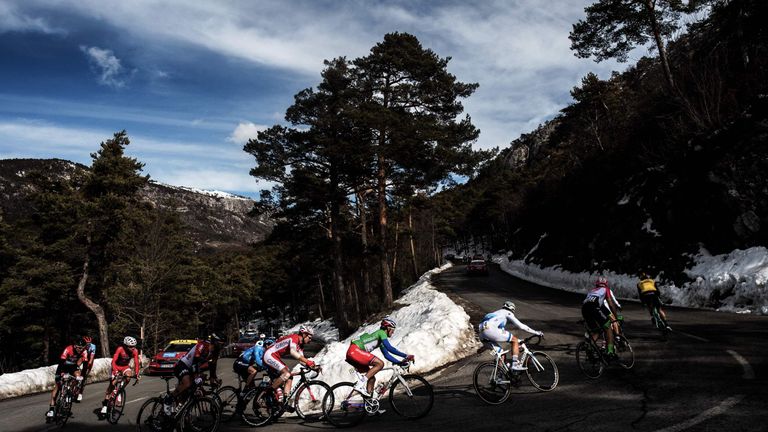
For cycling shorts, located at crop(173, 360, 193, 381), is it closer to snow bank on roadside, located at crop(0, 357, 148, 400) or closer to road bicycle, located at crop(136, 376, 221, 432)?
road bicycle, located at crop(136, 376, 221, 432)

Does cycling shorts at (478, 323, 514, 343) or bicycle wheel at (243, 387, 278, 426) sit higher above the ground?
cycling shorts at (478, 323, 514, 343)

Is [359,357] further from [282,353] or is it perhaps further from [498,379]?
[498,379]

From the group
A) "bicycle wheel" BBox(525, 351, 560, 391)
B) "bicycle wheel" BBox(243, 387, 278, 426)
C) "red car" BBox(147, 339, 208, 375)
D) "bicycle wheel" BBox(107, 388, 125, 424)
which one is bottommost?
"red car" BBox(147, 339, 208, 375)

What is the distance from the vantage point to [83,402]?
13.4 metres

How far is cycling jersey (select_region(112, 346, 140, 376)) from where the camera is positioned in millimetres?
10898

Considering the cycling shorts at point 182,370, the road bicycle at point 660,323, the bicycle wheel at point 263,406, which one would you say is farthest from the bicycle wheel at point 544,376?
the cycling shorts at point 182,370

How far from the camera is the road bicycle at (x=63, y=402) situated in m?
10.1

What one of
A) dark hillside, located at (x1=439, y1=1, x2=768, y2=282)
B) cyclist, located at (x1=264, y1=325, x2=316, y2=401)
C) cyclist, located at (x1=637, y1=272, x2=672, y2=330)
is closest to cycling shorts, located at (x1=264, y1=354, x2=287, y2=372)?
cyclist, located at (x1=264, y1=325, x2=316, y2=401)

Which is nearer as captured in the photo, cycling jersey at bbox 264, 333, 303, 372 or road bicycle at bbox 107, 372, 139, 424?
cycling jersey at bbox 264, 333, 303, 372

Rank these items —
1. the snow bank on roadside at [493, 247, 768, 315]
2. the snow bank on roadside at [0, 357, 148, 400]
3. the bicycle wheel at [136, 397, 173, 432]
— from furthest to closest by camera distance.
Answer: the snow bank on roadside at [0, 357, 148, 400] → the snow bank on roadside at [493, 247, 768, 315] → the bicycle wheel at [136, 397, 173, 432]

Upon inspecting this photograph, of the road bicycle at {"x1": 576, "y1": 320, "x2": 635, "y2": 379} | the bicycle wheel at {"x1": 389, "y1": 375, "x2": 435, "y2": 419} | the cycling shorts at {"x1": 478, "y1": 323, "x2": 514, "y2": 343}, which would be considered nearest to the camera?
the bicycle wheel at {"x1": 389, "y1": 375, "x2": 435, "y2": 419}

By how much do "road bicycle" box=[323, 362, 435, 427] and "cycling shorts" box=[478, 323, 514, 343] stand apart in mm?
1521

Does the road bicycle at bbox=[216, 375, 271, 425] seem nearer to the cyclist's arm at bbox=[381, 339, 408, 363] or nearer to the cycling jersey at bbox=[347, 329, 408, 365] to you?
the cycling jersey at bbox=[347, 329, 408, 365]

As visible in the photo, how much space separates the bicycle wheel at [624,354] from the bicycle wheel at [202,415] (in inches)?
322
